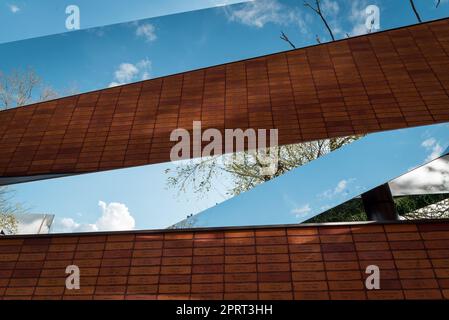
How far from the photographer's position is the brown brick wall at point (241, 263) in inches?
98.7

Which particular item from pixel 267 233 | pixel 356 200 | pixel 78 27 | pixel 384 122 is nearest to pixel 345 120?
pixel 384 122

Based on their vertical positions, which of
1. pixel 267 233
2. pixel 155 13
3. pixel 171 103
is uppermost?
pixel 155 13

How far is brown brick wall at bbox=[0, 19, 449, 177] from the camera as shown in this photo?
3.65 meters

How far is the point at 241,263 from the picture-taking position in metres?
2.69

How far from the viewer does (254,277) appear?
2600 mm

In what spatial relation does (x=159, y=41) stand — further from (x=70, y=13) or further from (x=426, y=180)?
(x=426, y=180)

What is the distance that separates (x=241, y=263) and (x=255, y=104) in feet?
5.83

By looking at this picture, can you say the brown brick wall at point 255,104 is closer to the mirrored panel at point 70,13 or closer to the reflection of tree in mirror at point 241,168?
the reflection of tree in mirror at point 241,168

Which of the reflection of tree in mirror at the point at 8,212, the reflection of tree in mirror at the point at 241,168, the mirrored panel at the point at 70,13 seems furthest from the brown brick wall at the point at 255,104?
the mirrored panel at the point at 70,13

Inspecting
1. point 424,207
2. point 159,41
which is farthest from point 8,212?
point 424,207

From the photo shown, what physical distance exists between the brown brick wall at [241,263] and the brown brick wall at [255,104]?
905 mm

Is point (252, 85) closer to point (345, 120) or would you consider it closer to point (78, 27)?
point (345, 120)

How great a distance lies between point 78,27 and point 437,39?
157 inches

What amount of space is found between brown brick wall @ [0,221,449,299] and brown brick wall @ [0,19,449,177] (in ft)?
2.97
